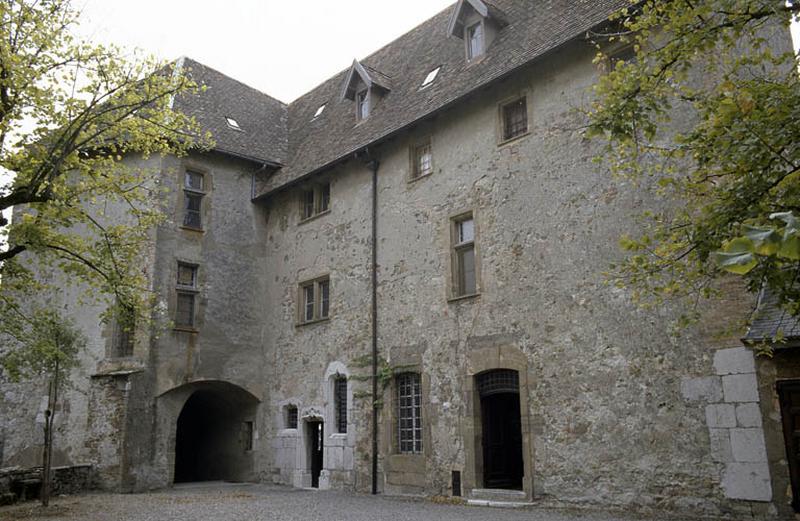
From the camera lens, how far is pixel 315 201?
18812 mm

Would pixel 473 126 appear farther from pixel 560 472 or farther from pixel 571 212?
pixel 560 472

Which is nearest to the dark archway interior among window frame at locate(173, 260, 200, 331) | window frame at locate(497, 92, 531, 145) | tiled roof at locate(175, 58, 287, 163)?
window frame at locate(173, 260, 200, 331)

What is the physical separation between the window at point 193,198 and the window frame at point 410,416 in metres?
7.32

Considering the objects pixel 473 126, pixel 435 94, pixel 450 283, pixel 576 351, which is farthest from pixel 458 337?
pixel 435 94

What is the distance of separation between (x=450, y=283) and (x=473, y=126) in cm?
340

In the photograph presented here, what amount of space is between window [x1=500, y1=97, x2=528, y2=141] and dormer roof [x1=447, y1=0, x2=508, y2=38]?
2330mm

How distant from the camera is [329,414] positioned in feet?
55.3

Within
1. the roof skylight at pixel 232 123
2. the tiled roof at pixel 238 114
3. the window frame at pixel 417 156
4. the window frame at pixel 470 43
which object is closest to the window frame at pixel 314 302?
the window frame at pixel 417 156

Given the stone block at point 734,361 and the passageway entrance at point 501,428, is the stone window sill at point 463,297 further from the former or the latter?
the stone block at point 734,361

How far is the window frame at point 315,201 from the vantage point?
61.1ft

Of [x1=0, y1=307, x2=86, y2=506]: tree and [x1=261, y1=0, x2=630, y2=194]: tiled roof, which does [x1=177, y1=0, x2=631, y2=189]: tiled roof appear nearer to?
[x1=261, y1=0, x2=630, y2=194]: tiled roof

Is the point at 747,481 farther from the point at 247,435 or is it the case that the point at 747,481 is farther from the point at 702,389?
the point at 247,435

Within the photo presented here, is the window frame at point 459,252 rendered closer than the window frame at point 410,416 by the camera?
Yes

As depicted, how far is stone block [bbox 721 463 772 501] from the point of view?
9.29 m
